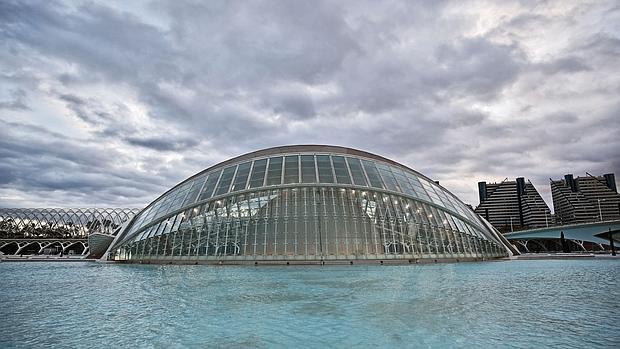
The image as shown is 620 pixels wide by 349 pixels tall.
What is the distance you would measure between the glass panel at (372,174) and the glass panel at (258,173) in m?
12.2

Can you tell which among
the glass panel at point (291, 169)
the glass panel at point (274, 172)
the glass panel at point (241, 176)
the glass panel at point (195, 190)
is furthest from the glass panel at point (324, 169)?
the glass panel at point (195, 190)

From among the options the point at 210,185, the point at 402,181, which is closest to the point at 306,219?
the point at 210,185

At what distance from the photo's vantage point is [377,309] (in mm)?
10305

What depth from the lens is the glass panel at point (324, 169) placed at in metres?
35.1

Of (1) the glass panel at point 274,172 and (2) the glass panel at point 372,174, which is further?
(2) the glass panel at point 372,174

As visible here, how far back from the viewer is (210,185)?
37969 mm

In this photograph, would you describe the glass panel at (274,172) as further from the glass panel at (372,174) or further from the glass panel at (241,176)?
the glass panel at (372,174)

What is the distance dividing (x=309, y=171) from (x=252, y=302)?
82.8 ft

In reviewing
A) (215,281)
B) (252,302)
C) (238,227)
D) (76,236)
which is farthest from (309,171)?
(76,236)

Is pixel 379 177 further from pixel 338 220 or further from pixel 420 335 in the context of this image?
pixel 420 335

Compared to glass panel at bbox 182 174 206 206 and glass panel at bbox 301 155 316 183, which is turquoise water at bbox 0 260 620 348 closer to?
glass panel at bbox 301 155 316 183

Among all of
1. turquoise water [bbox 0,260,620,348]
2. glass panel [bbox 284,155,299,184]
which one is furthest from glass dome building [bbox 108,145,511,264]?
turquoise water [bbox 0,260,620,348]

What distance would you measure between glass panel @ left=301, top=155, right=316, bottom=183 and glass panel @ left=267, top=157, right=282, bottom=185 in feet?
8.59

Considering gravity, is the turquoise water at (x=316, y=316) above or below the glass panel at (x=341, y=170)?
below
